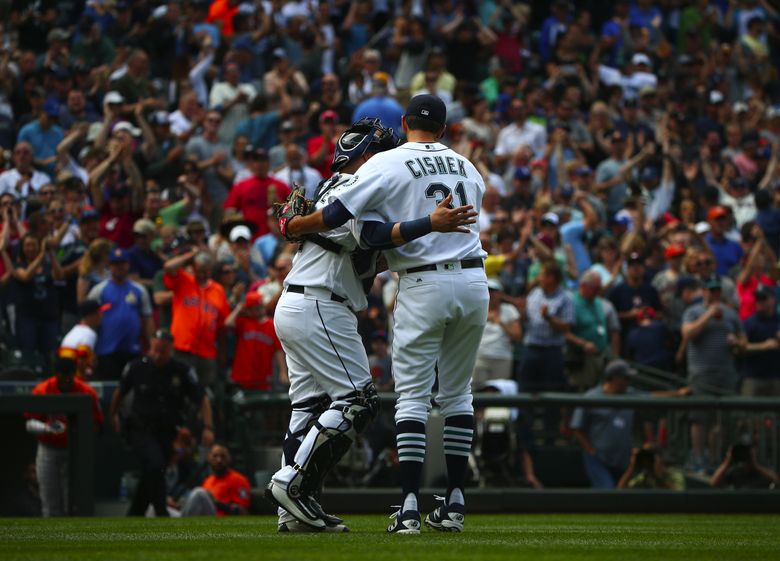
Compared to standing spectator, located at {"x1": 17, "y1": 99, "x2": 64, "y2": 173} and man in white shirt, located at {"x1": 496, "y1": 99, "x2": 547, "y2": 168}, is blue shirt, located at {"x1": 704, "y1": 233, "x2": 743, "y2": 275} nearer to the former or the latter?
man in white shirt, located at {"x1": 496, "y1": 99, "x2": 547, "y2": 168}

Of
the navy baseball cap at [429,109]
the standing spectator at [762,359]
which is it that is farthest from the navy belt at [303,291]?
the standing spectator at [762,359]

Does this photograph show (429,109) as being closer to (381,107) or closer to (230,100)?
(381,107)

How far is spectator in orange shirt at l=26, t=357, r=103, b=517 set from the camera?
12.5 metres

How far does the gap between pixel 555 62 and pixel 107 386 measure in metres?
12.0

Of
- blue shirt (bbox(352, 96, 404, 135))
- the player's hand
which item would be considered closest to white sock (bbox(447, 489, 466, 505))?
the player's hand

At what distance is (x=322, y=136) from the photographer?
18.5m

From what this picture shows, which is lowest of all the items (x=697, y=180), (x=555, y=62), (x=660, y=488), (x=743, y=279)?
(x=660, y=488)

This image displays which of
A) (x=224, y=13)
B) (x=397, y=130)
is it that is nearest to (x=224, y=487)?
(x=397, y=130)

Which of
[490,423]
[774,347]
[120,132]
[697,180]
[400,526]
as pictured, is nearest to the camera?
[400,526]

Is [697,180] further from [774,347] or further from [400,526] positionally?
[400,526]

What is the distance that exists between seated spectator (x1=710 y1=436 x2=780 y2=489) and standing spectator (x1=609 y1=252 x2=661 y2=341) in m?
2.77

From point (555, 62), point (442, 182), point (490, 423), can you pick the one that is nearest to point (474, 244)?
point (442, 182)

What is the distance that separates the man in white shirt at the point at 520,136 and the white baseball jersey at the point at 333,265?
11.8 metres

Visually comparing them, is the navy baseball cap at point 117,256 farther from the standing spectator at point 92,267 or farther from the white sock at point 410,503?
the white sock at point 410,503
